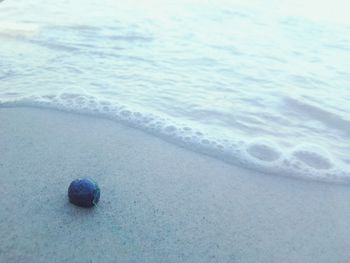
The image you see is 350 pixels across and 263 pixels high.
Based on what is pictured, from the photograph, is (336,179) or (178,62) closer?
(336,179)

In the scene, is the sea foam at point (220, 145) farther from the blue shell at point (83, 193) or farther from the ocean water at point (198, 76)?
the blue shell at point (83, 193)

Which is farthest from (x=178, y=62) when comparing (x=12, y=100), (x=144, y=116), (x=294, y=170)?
(x=294, y=170)

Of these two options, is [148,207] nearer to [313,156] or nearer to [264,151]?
[264,151]

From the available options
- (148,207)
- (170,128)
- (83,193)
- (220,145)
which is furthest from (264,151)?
(83,193)

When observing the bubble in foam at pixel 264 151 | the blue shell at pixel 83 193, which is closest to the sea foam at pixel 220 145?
the bubble in foam at pixel 264 151

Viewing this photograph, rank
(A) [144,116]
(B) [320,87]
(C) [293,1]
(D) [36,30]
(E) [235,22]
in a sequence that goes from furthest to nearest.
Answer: (C) [293,1] → (E) [235,22] → (D) [36,30] → (B) [320,87] → (A) [144,116]

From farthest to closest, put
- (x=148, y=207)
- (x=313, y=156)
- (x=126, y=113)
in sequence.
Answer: (x=126, y=113) → (x=313, y=156) → (x=148, y=207)

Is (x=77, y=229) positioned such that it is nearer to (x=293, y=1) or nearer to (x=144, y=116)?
(x=144, y=116)
